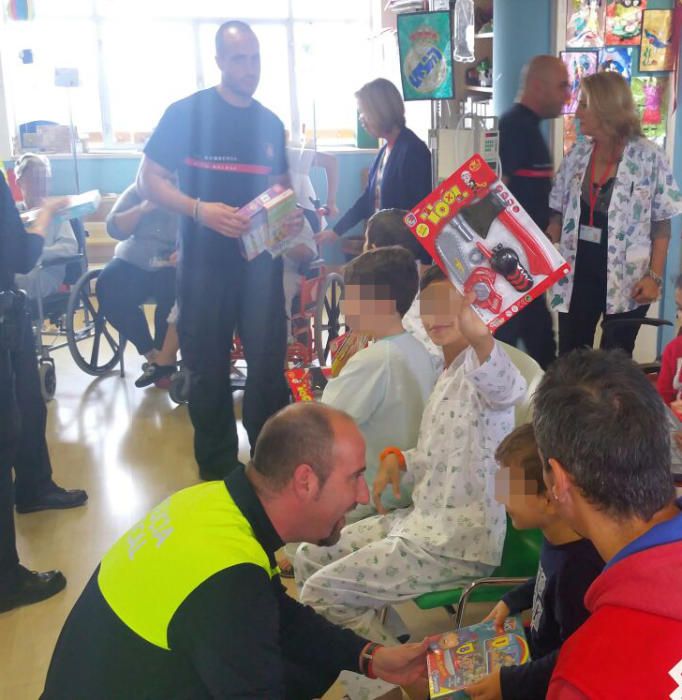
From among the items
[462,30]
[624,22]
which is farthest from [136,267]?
[624,22]

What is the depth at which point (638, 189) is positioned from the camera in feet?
9.84

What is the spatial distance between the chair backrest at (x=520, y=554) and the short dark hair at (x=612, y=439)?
2.97 feet

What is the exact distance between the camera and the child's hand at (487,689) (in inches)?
54.5

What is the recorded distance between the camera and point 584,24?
4.23 m

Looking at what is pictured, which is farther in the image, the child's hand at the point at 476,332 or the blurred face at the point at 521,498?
the child's hand at the point at 476,332

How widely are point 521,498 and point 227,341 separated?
5.96ft

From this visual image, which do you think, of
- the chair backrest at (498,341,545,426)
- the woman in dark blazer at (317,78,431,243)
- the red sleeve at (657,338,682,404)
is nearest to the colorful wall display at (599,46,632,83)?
the woman in dark blazer at (317,78,431,243)

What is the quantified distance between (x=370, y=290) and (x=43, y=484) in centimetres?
169

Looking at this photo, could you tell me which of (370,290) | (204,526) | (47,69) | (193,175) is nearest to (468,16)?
(193,175)

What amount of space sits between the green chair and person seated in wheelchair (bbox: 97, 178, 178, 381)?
2946 millimetres

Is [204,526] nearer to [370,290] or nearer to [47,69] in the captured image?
[370,290]

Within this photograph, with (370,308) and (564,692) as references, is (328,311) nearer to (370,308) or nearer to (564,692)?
(370,308)

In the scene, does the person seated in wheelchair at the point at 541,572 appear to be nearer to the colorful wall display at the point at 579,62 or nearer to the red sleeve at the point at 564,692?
the red sleeve at the point at 564,692

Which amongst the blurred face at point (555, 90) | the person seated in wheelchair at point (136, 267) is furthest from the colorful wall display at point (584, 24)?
the person seated in wheelchair at point (136, 267)
